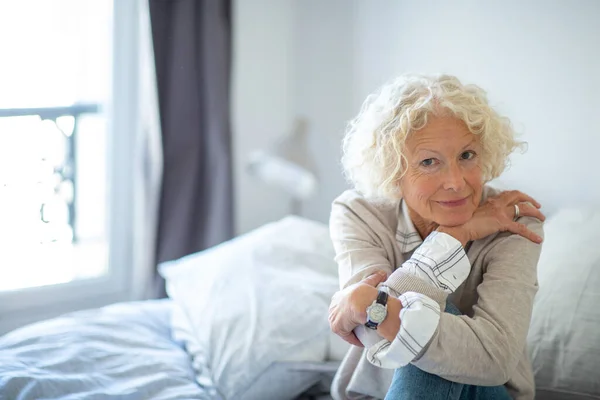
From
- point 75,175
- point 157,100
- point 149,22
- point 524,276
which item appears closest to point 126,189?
point 75,175

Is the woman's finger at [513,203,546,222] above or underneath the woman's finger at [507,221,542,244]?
above

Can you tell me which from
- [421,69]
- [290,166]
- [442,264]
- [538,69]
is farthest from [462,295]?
[290,166]

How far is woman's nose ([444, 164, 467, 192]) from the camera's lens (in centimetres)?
152

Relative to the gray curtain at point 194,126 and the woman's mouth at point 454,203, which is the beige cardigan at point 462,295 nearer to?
the woman's mouth at point 454,203

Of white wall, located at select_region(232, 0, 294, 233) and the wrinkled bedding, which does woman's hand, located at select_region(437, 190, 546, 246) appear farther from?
white wall, located at select_region(232, 0, 294, 233)

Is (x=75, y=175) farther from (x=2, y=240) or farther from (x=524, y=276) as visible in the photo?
(x=524, y=276)

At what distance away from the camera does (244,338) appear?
6.45 feet

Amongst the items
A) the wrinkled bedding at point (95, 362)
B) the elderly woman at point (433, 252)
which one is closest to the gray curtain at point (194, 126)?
the wrinkled bedding at point (95, 362)

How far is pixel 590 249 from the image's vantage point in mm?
1889

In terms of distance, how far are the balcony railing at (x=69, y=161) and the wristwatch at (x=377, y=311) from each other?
1.71 m

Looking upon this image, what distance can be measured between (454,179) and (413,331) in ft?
1.07

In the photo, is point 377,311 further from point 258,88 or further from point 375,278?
point 258,88

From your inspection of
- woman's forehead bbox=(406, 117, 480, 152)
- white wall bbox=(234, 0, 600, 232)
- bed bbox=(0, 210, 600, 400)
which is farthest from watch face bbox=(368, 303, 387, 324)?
white wall bbox=(234, 0, 600, 232)

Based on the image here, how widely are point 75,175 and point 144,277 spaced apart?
0.45 meters
